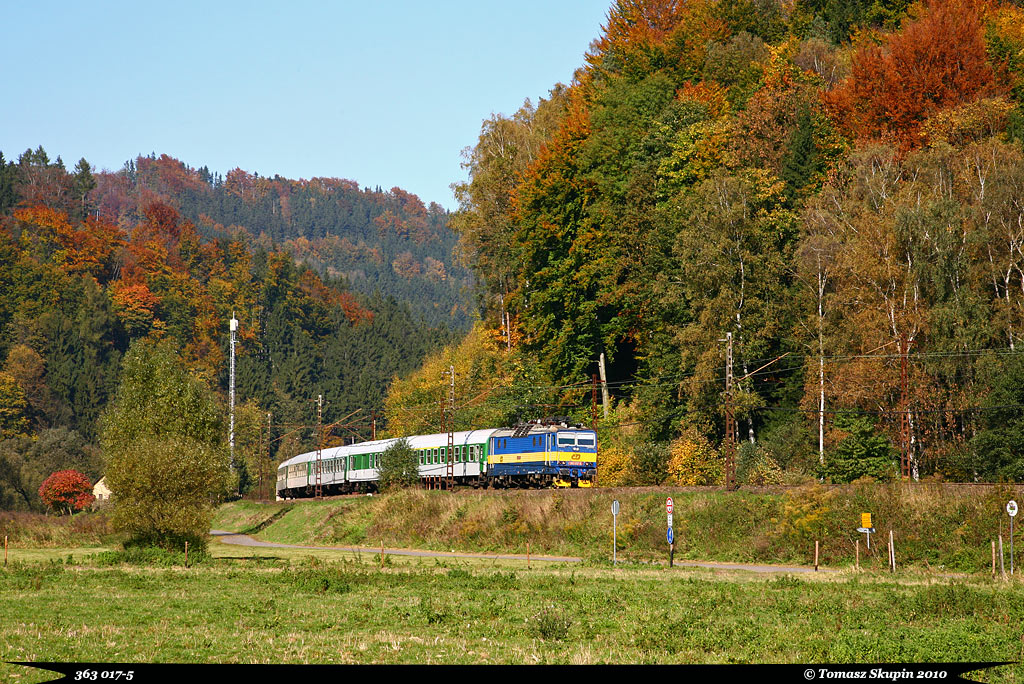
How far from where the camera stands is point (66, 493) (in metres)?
97.6

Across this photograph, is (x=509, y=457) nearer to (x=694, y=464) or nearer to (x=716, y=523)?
(x=694, y=464)

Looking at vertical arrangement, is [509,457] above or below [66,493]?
above

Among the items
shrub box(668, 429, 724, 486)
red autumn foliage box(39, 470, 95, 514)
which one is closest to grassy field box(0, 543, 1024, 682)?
shrub box(668, 429, 724, 486)

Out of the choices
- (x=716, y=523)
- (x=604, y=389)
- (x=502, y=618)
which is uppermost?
(x=604, y=389)

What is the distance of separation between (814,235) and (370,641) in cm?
4989

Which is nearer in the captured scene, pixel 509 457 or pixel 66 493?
pixel 509 457

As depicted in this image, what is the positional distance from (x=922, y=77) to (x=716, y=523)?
3962 cm

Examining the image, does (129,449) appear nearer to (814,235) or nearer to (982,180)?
(814,235)

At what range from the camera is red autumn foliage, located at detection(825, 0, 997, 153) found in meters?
73.6

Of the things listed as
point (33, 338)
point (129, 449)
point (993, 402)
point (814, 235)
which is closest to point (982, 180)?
point (814, 235)

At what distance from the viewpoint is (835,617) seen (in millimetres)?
24781

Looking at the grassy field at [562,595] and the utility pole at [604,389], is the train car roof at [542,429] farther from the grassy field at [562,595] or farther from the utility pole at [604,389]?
the utility pole at [604,389]

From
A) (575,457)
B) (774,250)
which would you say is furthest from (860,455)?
(774,250)

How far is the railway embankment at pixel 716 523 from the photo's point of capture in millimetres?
42719
